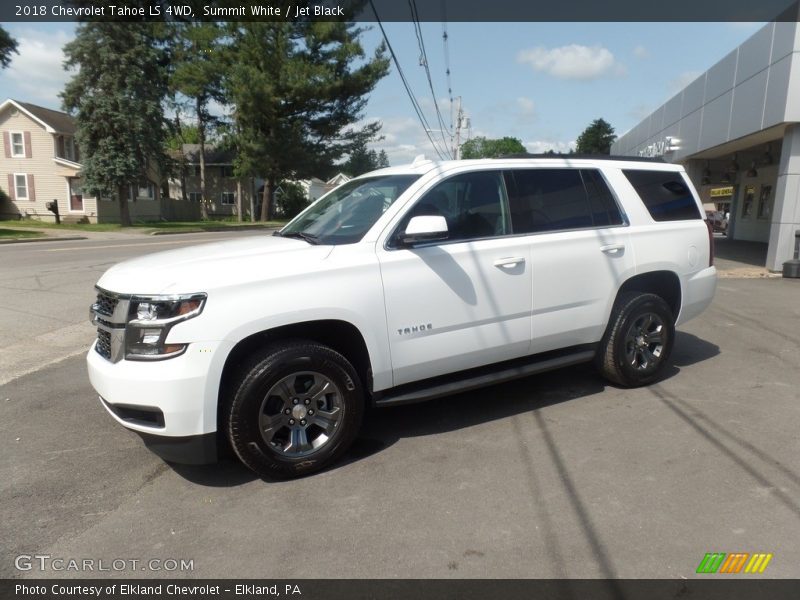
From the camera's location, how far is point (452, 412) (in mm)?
4664

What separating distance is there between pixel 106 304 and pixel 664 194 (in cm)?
474

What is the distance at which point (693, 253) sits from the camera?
5328mm

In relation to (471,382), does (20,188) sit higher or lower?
higher

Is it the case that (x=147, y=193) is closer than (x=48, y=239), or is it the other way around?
(x=48, y=239)

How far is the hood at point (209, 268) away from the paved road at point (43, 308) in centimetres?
302

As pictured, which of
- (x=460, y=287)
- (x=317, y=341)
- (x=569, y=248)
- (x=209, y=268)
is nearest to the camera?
(x=209, y=268)

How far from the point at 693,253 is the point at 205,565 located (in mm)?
4834

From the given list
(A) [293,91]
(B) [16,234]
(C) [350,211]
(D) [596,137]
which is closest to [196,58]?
(A) [293,91]

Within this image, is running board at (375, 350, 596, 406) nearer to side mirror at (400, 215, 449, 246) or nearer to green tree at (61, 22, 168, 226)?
side mirror at (400, 215, 449, 246)

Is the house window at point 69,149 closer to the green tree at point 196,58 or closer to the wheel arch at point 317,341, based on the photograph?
the green tree at point 196,58

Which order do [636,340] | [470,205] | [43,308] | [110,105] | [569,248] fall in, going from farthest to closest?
[110,105] → [43,308] → [636,340] → [569,248] → [470,205]

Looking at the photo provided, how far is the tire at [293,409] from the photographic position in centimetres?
332

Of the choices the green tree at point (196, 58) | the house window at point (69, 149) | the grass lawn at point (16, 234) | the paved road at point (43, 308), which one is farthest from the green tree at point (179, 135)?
the paved road at point (43, 308)

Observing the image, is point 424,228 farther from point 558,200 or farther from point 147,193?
point 147,193
